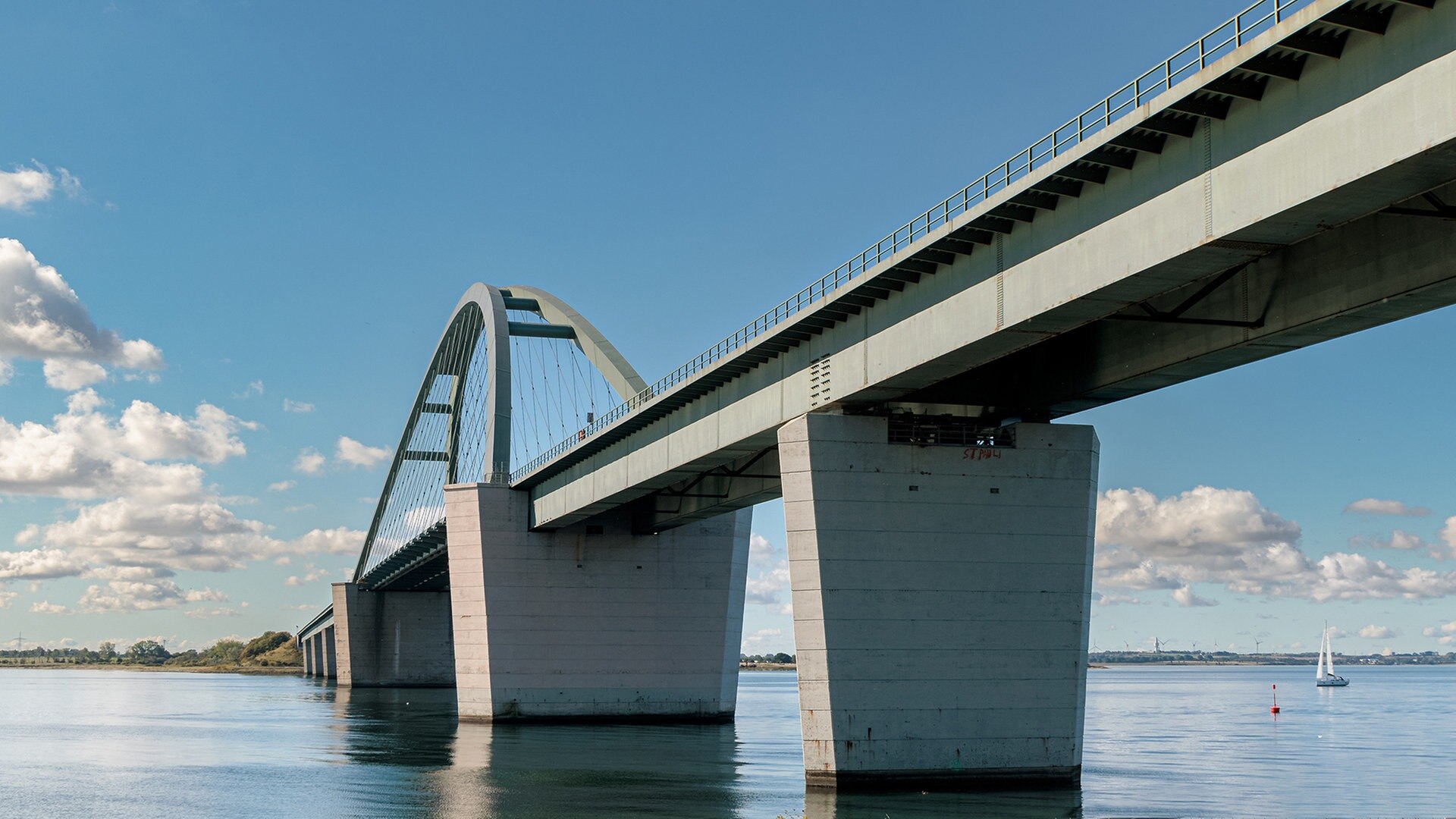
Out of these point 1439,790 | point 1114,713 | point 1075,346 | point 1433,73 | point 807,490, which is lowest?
point 1114,713

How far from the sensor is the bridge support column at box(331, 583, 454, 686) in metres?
132

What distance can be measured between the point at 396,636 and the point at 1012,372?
10766cm

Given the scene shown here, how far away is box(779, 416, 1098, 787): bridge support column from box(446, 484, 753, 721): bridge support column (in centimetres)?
3175

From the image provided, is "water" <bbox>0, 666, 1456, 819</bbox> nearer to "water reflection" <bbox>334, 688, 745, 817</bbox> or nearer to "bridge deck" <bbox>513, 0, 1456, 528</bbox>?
"water reflection" <bbox>334, 688, 745, 817</bbox>

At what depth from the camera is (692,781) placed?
39.7 m

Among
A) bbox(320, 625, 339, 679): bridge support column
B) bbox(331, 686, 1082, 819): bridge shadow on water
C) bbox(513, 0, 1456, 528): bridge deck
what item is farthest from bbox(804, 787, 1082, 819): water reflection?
bbox(320, 625, 339, 679): bridge support column

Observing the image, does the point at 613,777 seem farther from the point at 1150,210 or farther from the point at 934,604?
the point at 1150,210

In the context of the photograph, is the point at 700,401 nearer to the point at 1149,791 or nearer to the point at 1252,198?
the point at 1149,791

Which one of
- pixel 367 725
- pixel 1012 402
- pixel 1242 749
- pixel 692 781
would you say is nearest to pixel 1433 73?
pixel 1012 402

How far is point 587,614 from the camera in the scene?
65.4 meters

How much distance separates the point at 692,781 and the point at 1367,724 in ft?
182

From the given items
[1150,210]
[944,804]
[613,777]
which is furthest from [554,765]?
[1150,210]

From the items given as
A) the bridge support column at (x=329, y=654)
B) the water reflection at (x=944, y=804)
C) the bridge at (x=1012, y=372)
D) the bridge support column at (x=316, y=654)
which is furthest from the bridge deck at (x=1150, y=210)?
the bridge support column at (x=316, y=654)

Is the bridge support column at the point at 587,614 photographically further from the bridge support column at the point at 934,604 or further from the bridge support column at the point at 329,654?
the bridge support column at the point at 329,654
